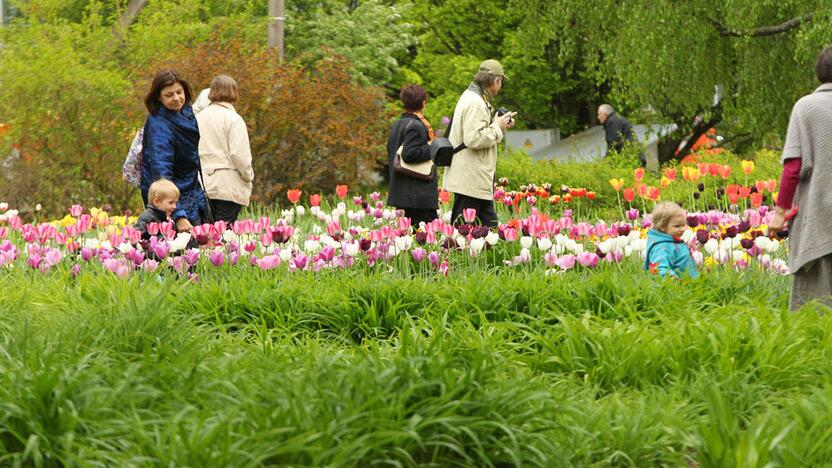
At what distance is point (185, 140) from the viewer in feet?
26.2

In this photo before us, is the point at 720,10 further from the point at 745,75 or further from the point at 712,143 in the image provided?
the point at 712,143

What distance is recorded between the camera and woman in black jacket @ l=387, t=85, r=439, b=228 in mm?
9273

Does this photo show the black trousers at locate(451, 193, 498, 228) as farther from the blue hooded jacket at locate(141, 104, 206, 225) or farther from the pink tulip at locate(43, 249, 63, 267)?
the pink tulip at locate(43, 249, 63, 267)

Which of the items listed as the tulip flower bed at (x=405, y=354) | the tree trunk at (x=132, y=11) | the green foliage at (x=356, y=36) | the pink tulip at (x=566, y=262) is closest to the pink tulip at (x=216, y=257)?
the tulip flower bed at (x=405, y=354)

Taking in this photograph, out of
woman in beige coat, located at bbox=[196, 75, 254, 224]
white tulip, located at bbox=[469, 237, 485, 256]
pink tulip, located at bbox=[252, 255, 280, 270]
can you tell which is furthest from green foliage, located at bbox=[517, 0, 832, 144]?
pink tulip, located at bbox=[252, 255, 280, 270]

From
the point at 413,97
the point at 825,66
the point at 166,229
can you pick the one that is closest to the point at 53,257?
the point at 166,229

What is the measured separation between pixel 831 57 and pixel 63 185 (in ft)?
31.2

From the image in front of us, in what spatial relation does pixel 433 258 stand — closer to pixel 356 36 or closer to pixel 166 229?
pixel 166 229

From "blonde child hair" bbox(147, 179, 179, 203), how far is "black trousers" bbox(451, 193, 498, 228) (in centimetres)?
232

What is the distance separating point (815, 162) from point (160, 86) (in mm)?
3822

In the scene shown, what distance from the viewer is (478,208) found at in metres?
9.42

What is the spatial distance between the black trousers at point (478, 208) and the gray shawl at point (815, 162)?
11.2 feet

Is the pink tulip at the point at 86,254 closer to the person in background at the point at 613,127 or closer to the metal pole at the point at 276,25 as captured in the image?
the metal pole at the point at 276,25

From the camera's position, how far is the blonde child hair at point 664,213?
7043mm
